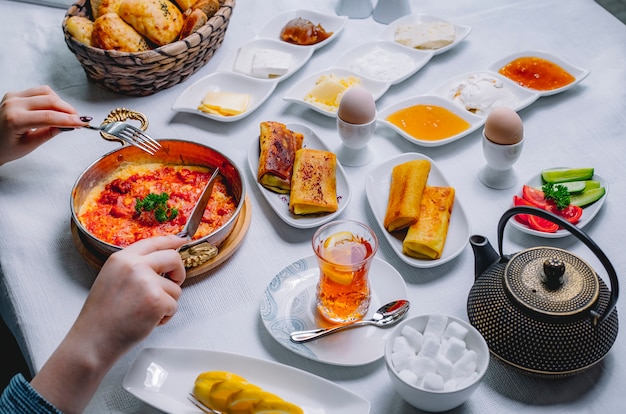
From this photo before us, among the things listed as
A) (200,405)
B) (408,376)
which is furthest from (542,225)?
(200,405)

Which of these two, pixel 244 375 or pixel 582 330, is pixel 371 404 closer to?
Result: pixel 244 375

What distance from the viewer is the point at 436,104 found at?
5.92 feet

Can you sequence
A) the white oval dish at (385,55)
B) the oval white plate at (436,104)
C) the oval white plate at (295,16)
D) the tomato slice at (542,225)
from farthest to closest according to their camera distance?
the oval white plate at (295,16) → the white oval dish at (385,55) → the oval white plate at (436,104) → the tomato slice at (542,225)

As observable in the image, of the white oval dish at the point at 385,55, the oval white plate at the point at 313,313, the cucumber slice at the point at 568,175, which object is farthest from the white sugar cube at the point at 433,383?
the white oval dish at the point at 385,55

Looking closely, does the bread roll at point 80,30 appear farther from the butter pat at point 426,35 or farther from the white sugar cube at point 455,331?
the white sugar cube at point 455,331

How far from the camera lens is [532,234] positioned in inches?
55.8

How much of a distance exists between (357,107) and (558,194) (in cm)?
52

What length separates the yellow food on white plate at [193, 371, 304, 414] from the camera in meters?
1.02

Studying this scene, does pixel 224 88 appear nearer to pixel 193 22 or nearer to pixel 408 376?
pixel 193 22

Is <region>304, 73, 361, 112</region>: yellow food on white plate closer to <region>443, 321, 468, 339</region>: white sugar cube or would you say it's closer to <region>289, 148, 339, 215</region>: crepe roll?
<region>289, 148, 339, 215</region>: crepe roll

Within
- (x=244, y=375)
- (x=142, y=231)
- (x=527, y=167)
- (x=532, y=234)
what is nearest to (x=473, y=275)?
(x=532, y=234)

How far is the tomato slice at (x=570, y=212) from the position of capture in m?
1.44

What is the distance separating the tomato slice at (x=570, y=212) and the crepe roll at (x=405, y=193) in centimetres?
30

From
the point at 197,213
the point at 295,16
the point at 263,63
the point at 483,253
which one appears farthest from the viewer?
the point at 295,16
